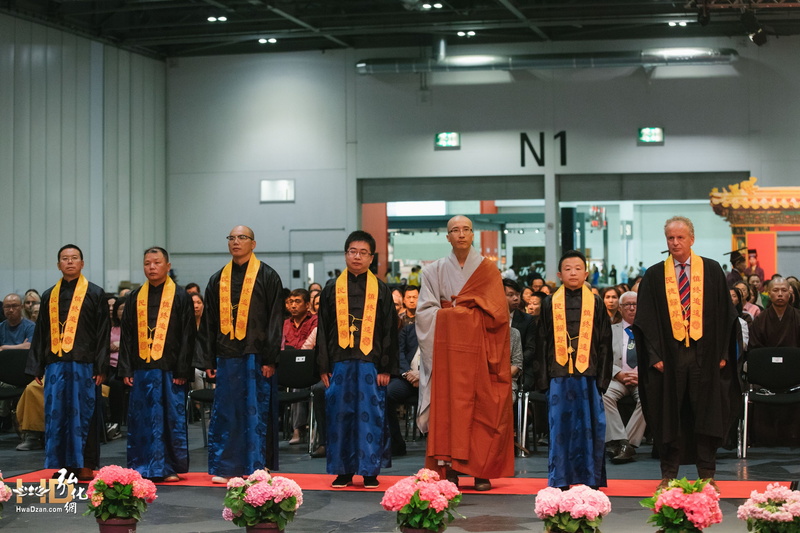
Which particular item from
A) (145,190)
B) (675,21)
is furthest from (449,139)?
(145,190)

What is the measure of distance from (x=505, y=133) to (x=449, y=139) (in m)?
1.01

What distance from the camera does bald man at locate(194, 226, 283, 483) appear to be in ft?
20.7

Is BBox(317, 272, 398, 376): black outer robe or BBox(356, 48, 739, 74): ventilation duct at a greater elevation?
BBox(356, 48, 739, 74): ventilation duct

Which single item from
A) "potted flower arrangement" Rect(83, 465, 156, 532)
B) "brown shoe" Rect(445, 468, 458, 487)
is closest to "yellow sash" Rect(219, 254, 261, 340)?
"brown shoe" Rect(445, 468, 458, 487)

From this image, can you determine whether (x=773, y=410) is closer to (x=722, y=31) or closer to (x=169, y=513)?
(x=169, y=513)

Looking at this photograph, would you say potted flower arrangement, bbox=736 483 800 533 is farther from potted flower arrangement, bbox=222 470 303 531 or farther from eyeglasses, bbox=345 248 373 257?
eyeglasses, bbox=345 248 373 257

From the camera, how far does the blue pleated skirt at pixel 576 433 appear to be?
5871 millimetres

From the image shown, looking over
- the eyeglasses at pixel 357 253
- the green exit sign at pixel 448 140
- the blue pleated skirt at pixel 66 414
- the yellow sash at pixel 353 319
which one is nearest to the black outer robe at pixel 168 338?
the blue pleated skirt at pixel 66 414

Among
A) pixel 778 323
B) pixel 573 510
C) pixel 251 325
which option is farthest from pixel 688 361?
pixel 778 323

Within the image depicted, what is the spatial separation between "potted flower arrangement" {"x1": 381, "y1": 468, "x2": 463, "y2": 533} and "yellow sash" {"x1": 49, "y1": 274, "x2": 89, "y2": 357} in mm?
3224

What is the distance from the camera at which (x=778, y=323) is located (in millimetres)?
8273

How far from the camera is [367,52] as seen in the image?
1867 cm

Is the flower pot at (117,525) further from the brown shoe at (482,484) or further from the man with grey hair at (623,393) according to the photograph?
the man with grey hair at (623,393)

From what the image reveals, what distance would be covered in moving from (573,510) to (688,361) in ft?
7.28
